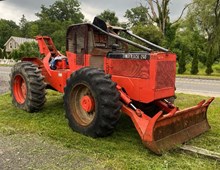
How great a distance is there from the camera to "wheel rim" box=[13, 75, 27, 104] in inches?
320

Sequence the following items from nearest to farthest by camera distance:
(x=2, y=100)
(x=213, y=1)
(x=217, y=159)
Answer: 1. (x=217, y=159)
2. (x=2, y=100)
3. (x=213, y=1)

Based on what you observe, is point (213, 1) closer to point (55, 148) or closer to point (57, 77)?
point (57, 77)

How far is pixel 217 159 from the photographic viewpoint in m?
4.74

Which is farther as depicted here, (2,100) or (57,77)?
(2,100)

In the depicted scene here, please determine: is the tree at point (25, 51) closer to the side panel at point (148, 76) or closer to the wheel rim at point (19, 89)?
the wheel rim at point (19, 89)

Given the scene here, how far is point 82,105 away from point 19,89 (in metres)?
2.88

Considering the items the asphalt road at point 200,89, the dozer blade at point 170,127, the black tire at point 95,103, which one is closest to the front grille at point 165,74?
the dozer blade at point 170,127

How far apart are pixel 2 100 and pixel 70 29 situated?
12.0 feet

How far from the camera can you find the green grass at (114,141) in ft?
15.1

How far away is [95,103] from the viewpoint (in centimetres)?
566

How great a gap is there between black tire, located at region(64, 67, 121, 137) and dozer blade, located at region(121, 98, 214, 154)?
447 mm

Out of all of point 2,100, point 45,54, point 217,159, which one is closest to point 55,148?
point 217,159

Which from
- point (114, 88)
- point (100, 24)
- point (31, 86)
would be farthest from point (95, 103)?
point (31, 86)

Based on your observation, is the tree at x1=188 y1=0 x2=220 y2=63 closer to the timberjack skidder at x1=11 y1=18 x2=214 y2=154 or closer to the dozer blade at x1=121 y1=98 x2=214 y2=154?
the timberjack skidder at x1=11 y1=18 x2=214 y2=154
